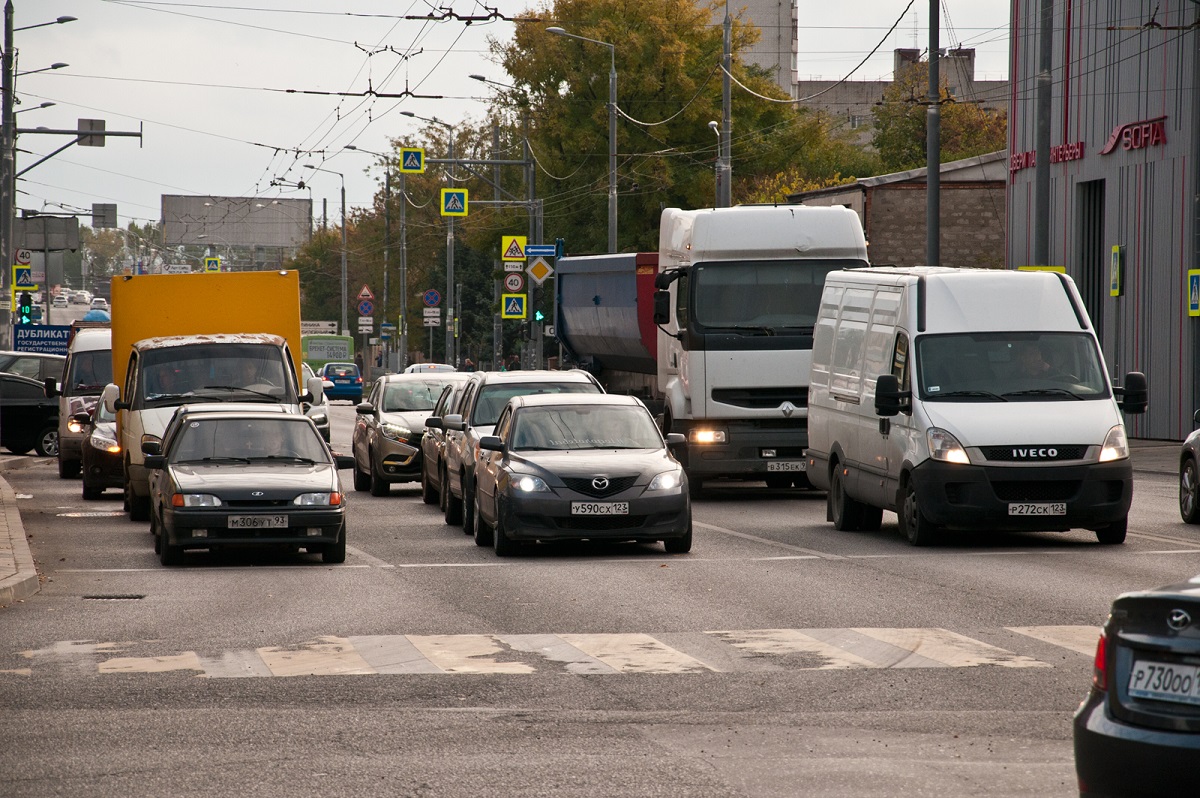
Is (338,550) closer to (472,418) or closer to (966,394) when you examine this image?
(472,418)

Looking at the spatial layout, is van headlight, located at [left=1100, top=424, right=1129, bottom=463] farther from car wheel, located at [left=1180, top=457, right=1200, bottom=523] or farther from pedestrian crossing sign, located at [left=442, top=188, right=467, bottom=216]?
pedestrian crossing sign, located at [left=442, top=188, right=467, bottom=216]

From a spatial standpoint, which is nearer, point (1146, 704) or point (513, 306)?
point (1146, 704)

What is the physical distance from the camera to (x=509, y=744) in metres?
7.85

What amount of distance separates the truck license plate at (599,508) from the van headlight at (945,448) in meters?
2.76

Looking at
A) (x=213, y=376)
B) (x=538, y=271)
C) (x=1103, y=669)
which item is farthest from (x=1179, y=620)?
Result: (x=538, y=271)

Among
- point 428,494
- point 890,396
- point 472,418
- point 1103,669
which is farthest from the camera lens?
point 428,494

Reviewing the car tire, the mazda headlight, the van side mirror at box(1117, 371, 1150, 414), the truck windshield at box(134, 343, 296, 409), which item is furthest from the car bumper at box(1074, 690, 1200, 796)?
the truck windshield at box(134, 343, 296, 409)

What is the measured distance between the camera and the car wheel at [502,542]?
54.4 ft

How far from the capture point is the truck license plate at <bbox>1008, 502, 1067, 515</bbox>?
16.3 metres

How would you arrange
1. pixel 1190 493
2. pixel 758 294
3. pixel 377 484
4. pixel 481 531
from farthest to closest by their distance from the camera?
pixel 377 484 < pixel 758 294 < pixel 1190 493 < pixel 481 531

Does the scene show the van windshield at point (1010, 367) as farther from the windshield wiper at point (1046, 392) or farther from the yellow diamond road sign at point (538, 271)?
the yellow diamond road sign at point (538, 271)

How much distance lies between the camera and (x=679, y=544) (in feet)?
55.2

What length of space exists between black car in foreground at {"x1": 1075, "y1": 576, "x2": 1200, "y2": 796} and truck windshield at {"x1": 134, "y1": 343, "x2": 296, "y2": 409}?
57.3 ft

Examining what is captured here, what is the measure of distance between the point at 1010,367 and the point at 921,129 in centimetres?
6954
